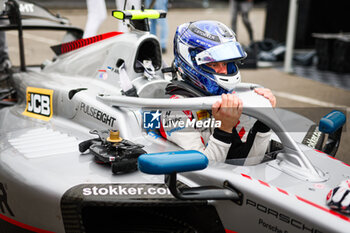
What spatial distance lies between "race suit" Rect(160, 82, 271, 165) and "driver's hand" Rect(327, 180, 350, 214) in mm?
538

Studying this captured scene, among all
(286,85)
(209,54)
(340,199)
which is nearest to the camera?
(340,199)

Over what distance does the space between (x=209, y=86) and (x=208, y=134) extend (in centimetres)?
28

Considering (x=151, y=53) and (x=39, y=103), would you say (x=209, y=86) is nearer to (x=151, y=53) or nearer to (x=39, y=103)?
(x=151, y=53)

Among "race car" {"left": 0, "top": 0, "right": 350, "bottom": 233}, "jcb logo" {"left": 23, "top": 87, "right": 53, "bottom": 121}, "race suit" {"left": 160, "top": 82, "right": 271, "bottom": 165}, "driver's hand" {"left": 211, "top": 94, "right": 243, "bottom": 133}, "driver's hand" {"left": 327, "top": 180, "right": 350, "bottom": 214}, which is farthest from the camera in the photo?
"jcb logo" {"left": 23, "top": 87, "right": 53, "bottom": 121}

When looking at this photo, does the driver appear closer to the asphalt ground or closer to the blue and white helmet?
the blue and white helmet

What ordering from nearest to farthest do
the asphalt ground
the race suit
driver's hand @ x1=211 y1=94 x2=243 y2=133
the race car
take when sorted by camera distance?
the race car, driver's hand @ x1=211 y1=94 x2=243 y2=133, the race suit, the asphalt ground

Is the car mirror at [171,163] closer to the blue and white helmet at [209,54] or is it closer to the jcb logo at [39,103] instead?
the blue and white helmet at [209,54]

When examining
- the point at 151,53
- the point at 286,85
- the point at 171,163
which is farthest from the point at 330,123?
the point at 286,85

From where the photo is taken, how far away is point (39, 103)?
3084mm

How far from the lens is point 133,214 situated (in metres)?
2.25

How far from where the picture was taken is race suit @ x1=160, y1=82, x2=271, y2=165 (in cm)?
217

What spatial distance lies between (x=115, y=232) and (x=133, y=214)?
17 cm

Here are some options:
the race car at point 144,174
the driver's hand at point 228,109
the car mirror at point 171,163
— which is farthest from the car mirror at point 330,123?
the car mirror at point 171,163

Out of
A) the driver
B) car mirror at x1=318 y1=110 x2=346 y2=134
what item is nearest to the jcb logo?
the driver
